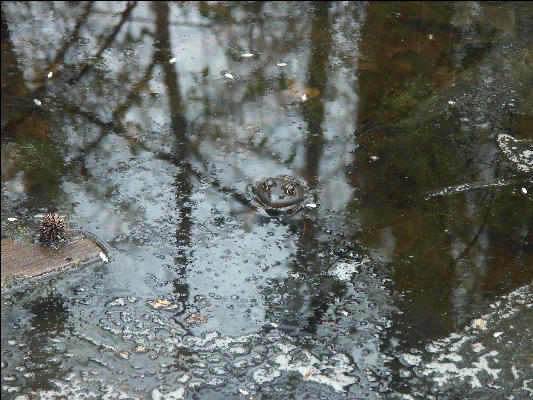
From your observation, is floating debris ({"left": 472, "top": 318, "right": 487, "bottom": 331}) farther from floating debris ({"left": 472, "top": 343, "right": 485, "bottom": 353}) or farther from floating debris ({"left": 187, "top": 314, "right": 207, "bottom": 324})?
floating debris ({"left": 187, "top": 314, "right": 207, "bottom": 324})

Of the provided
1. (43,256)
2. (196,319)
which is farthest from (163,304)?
(43,256)

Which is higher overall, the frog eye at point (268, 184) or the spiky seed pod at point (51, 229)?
the frog eye at point (268, 184)

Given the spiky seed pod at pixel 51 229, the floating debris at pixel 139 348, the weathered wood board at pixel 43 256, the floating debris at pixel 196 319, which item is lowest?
the floating debris at pixel 139 348

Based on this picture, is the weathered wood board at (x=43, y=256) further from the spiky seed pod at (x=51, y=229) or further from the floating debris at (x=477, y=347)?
the floating debris at (x=477, y=347)

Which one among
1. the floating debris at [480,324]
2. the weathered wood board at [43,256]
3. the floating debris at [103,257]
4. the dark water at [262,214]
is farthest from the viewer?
the floating debris at [103,257]

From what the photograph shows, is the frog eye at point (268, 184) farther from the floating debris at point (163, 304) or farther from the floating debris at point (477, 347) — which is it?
the floating debris at point (477, 347)

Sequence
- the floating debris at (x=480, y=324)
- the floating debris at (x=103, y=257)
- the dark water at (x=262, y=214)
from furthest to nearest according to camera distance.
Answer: the floating debris at (x=103, y=257) → the floating debris at (x=480, y=324) → the dark water at (x=262, y=214)

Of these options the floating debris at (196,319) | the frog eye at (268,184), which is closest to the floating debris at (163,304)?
the floating debris at (196,319)

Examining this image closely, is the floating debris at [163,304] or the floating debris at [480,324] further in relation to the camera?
the floating debris at [163,304]

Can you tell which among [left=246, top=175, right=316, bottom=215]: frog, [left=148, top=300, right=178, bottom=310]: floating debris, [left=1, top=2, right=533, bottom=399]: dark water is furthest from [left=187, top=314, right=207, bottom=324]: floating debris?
[left=246, top=175, right=316, bottom=215]: frog
